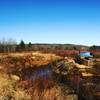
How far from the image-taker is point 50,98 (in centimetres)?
968

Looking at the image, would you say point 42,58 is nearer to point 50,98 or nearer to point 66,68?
point 66,68

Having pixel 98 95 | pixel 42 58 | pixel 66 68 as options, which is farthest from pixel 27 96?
pixel 42 58

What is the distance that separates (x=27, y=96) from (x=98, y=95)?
3939mm

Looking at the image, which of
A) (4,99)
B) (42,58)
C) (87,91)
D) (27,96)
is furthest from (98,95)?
(42,58)

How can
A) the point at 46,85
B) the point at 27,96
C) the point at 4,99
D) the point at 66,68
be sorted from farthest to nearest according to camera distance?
the point at 66,68, the point at 46,85, the point at 27,96, the point at 4,99

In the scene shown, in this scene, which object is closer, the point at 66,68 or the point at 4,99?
the point at 4,99

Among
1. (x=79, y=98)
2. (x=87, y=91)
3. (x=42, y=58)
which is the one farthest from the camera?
(x=42, y=58)

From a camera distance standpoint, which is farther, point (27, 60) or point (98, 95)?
point (27, 60)

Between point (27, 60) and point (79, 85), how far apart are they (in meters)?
19.0

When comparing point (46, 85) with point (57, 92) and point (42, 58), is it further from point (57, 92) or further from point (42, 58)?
point (42, 58)

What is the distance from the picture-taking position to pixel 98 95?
35.9 feet

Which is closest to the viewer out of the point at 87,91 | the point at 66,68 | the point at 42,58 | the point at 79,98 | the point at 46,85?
the point at 79,98

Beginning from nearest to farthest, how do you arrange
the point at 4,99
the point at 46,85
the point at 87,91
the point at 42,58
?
the point at 4,99, the point at 87,91, the point at 46,85, the point at 42,58

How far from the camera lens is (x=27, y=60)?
31.2 m
